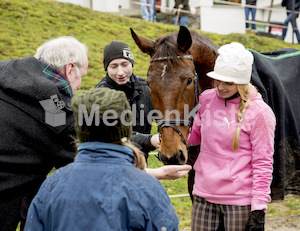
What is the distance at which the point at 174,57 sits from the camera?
8.80ft

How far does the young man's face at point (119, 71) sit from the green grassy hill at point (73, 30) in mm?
4250

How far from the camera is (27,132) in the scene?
2.04m

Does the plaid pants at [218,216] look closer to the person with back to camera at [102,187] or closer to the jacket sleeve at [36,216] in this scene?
the person with back to camera at [102,187]

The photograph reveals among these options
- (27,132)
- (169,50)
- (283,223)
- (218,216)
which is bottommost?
(283,223)

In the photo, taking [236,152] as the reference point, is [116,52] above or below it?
above

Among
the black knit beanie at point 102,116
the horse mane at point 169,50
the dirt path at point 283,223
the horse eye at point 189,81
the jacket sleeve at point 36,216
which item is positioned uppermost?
the horse mane at point 169,50

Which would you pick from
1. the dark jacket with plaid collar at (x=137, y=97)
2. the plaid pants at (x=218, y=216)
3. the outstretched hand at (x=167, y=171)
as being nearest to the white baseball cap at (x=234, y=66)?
the outstretched hand at (x=167, y=171)

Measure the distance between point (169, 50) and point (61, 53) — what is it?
0.87 m

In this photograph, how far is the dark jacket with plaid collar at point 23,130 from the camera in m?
2.04

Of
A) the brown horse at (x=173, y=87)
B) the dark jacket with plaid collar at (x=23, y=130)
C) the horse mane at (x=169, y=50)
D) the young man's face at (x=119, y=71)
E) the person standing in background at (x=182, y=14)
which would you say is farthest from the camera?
the person standing in background at (x=182, y=14)

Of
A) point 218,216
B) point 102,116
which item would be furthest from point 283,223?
point 102,116

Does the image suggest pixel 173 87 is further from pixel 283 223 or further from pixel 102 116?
pixel 283 223

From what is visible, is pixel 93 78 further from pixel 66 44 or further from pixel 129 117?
pixel 129 117

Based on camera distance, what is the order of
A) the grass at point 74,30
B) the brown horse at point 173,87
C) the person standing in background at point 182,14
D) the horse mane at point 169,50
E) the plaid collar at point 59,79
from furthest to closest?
1. the person standing in background at point 182,14
2. the grass at point 74,30
3. the horse mane at point 169,50
4. the brown horse at point 173,87
5. the plaid collar at point 59,79
